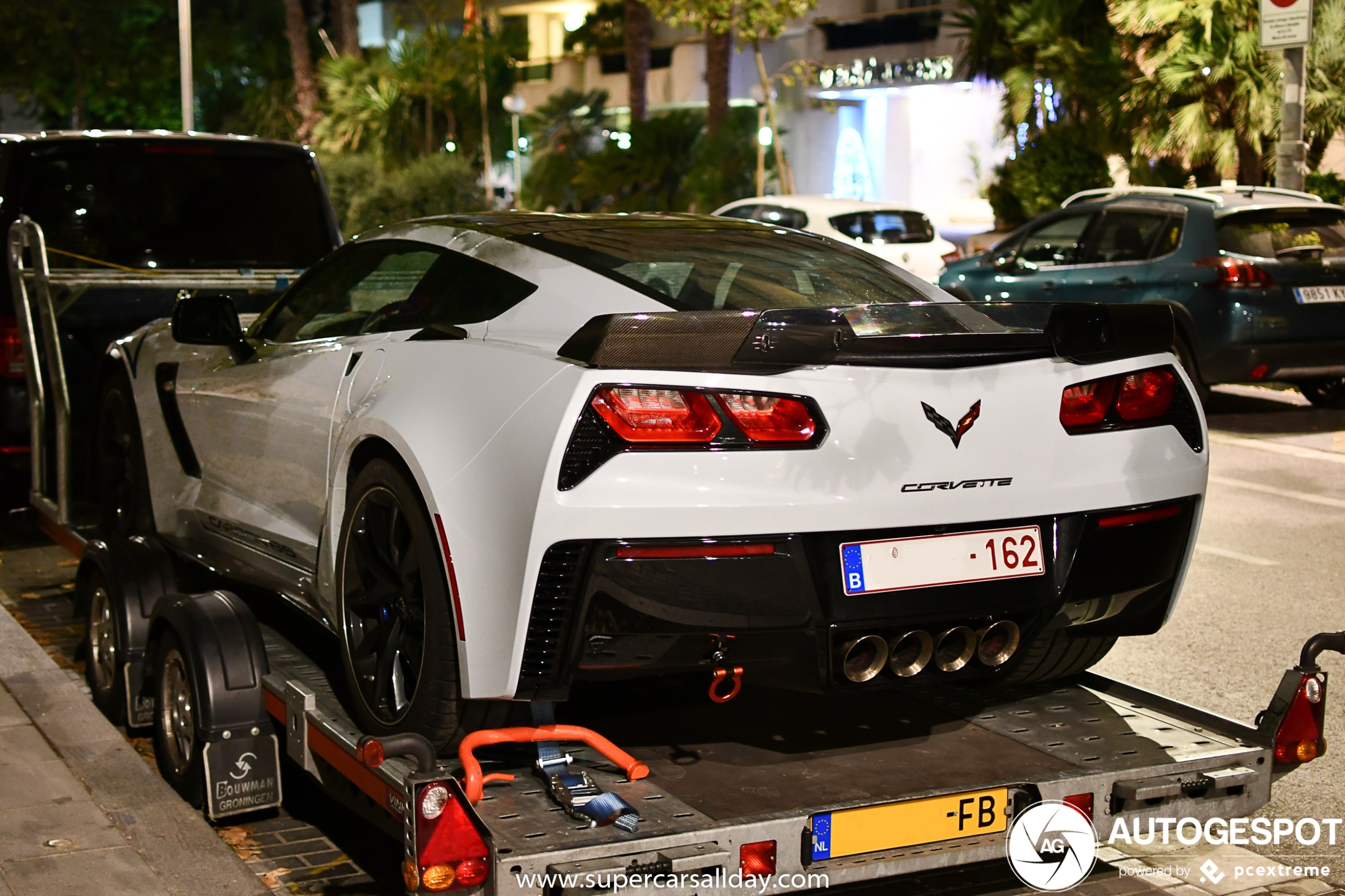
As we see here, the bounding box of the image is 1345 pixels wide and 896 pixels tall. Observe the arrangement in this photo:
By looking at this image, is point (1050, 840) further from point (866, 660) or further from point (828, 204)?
point (828, 204)

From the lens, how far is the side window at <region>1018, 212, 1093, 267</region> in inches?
513

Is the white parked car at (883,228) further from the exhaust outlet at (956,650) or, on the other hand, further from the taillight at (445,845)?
the taillight at (445,845)

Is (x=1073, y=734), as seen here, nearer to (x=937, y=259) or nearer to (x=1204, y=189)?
(x=1204, y=189)

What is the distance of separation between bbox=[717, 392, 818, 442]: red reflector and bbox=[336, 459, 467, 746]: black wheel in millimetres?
799

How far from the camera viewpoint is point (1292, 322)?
11516mm

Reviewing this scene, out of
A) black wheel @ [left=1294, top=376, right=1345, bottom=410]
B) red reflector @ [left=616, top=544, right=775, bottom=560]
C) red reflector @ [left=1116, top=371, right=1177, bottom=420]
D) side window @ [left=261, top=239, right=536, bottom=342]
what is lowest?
black wheel @ [left=1294, top=376, right=1345, bottom=410]

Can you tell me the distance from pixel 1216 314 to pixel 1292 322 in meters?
0.55

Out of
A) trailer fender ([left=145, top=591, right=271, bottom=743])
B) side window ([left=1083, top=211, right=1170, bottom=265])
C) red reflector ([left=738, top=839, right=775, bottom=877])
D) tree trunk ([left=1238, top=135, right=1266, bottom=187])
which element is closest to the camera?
red reflector ([left=738, top=839, right=775, bottom=877])

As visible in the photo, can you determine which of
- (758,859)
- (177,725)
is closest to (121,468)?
(177,725)

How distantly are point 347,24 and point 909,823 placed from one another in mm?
35724

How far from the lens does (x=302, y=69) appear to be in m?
36.7

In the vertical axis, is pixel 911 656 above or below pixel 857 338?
below

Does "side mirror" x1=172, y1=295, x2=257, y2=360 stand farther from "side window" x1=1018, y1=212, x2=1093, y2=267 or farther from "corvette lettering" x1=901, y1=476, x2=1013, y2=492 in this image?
"side window" x1=1018, y1=212, x2=1093, y2=267

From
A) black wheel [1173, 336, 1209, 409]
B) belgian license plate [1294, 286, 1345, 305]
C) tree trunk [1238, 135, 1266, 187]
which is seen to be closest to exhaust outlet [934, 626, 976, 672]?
black wheel [1173, 336, 1209, 409]
